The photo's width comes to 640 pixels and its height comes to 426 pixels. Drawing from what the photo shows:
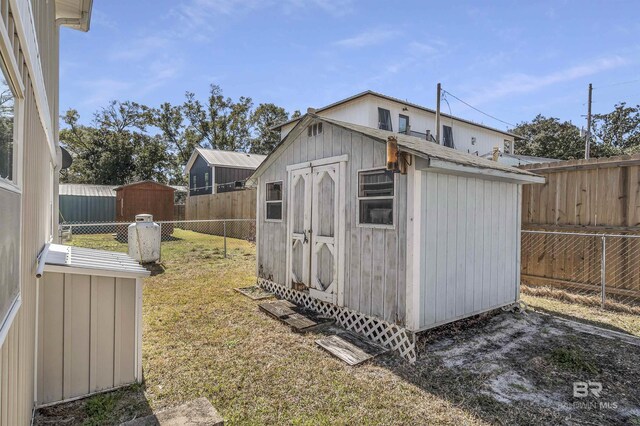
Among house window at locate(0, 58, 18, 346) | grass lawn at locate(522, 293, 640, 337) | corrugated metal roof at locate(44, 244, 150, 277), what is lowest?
grass lawn at locate(522, 293, 640, 337)

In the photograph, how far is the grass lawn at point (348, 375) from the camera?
2.74 meters

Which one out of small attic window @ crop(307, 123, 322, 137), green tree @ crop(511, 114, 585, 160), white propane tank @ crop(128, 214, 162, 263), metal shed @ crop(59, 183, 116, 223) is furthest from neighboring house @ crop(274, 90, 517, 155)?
metal shed @ crop(59, 183, 116, 223)

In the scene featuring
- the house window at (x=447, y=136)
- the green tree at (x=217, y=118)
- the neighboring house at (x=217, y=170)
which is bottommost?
the neighboring house at (x=217, y=170)

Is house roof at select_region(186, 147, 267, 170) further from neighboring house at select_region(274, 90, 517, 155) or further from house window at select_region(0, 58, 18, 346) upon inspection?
house window at select_region(0, 58, 18, 346)

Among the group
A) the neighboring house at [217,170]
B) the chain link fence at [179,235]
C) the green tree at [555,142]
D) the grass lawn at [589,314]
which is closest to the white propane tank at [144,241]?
the chain link fence at [179,235]

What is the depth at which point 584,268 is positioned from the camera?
602 centimetres

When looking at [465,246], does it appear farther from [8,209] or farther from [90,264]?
[8,209]

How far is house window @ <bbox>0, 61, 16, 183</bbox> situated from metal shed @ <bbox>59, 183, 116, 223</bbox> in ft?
67.6

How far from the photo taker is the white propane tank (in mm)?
8578

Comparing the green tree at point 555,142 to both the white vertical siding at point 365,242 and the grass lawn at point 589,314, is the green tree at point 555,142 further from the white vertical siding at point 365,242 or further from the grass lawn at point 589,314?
the white vertical siding at point 365,242

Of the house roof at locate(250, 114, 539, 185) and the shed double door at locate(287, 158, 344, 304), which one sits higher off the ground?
the house roof at locate(250, 114, 539, 185)

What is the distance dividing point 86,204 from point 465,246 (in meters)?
20.8

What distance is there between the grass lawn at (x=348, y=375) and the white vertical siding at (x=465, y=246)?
0.43 metres

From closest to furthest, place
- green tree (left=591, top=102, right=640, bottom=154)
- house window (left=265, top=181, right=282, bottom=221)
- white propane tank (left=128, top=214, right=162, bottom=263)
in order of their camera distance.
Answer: house window (left=265, top=181, right=282, bottom=221) < white propane tank (left=128, top=214, right=162, bottom=263) < green tree (left=591, top=102, right=640, bottom=154)
